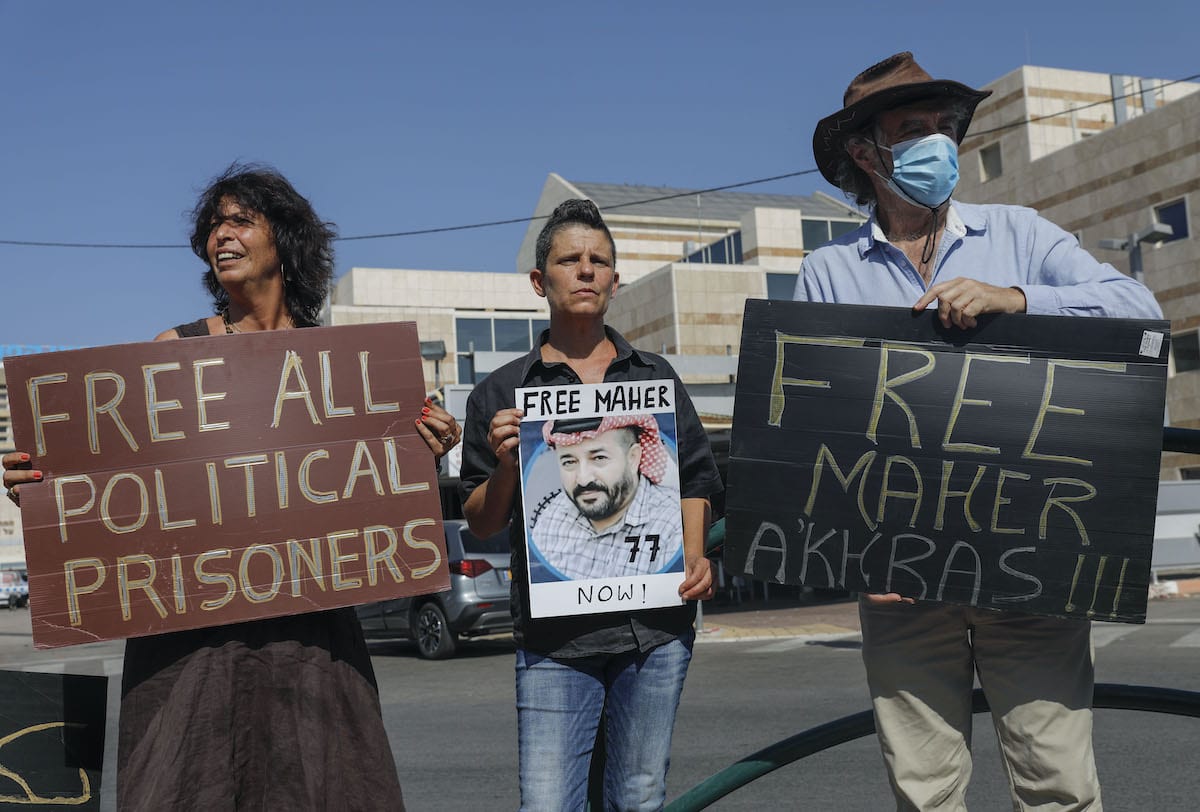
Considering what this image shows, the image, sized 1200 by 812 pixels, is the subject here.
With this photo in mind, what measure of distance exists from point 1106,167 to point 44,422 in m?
35.2

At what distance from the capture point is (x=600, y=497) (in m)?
2.81

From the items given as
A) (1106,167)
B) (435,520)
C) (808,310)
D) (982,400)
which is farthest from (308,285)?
(1106,167)

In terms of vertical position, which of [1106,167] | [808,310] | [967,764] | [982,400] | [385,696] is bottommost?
[385,696]

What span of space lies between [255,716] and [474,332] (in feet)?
170

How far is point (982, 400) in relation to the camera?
2572mm

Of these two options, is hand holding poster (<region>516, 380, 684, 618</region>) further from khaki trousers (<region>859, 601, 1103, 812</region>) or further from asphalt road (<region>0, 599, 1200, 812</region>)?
asphalt road (<region>0, 599, 1200, 812</region>)

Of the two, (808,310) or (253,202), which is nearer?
(808,310)

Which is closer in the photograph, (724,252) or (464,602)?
(464,602)

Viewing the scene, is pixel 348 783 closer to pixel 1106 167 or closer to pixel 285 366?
pixel 285 366

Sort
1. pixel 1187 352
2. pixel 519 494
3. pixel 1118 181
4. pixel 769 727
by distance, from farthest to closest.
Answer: pixel 1118 181
pixel 1187 352
pixel 769 727
pixel 519 494

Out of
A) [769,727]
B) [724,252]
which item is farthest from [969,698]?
[724,252]

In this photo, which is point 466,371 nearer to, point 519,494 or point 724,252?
point 724,252

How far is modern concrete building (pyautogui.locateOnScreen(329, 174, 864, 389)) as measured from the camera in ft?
145

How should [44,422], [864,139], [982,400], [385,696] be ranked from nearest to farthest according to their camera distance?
[982,400] → [44,422] → [864,139] → [385,696]
